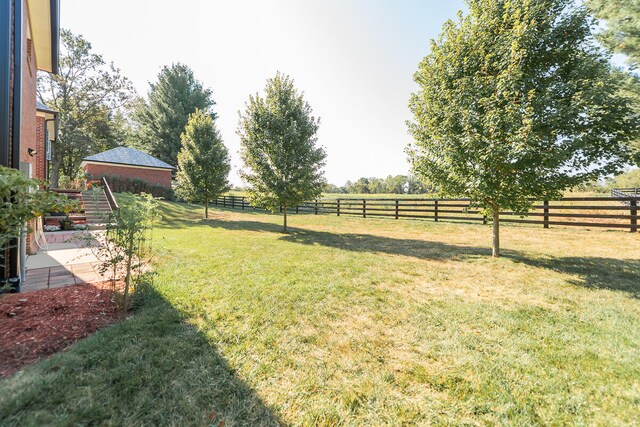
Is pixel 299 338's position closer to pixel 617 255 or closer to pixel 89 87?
pixel 617 255

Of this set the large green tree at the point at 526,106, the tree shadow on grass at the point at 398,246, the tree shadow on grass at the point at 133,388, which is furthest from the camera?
the tree shadow on grass at the point at 398,246

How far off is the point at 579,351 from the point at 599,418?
1063mm

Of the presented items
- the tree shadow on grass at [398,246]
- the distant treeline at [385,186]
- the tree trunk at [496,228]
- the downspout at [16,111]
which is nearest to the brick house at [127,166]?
the downspout at [16,111]

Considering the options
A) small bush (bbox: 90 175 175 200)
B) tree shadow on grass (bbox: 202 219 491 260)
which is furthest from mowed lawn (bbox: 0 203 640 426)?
small bush (bbox: 90 175 175 200)

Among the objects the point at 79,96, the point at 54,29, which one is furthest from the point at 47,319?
the point at 79,96

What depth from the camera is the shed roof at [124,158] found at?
2344 centimetres

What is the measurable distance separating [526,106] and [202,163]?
1625 cm

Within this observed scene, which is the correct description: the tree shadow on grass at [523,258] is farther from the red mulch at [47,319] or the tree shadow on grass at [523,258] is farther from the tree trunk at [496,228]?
the red mulch at [47,319]

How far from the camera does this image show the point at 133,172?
24703mm

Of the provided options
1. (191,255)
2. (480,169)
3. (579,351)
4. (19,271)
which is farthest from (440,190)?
(19,271)

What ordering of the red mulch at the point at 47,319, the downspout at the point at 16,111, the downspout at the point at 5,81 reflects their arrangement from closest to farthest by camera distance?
the red mulch at the point at 47,319, the downspout at the point at 5,81, the downspout at the point at 16,111

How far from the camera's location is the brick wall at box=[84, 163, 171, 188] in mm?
23125

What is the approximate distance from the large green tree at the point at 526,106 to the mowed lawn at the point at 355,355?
2.23m

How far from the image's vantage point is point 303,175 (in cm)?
1116
